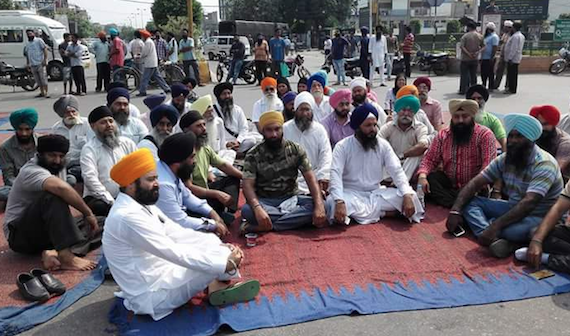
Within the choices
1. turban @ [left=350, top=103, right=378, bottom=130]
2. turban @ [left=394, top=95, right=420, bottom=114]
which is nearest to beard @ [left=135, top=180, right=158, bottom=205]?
turban @ [left=350, top=103, right=378, bottom=130]

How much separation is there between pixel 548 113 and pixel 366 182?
173 centimetres

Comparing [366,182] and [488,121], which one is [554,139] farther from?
[366,182]

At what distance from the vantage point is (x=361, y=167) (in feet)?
15.5

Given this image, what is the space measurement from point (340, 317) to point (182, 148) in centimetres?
163

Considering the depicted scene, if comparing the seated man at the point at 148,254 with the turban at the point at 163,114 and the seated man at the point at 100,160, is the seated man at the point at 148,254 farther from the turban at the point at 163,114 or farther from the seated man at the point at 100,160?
the turban at the point at 163,114

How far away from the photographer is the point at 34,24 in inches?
725

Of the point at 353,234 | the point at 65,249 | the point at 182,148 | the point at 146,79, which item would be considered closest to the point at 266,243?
the point at 353,234

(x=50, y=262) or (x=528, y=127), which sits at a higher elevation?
(x=528, y=127)

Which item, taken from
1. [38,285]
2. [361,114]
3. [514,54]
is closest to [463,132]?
[361,114]

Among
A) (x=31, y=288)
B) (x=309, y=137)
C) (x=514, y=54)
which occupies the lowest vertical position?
(x=31, y=288)

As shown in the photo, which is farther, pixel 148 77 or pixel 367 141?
pixel 148 77

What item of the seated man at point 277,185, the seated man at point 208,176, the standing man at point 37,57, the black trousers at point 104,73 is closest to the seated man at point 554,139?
the seated man at point 277,185

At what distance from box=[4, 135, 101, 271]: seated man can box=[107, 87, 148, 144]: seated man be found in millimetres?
1689

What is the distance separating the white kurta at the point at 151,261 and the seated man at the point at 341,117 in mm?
3081
